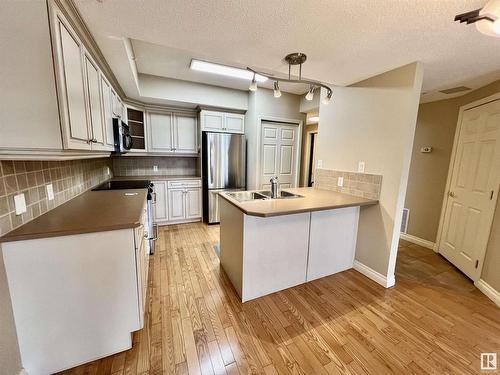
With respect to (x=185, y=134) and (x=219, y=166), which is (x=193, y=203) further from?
(x=185, y=134)

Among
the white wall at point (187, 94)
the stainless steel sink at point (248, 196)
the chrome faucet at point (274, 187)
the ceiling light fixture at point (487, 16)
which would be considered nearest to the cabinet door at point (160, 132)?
the white wall at point (187, 94)

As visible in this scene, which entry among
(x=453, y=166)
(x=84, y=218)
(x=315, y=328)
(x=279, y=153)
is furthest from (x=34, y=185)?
(x=453, y=166)

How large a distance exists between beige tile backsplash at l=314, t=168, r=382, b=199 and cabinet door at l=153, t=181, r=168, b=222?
8.71 ft

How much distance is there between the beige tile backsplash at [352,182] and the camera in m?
2.30

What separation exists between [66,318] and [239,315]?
1.21 m

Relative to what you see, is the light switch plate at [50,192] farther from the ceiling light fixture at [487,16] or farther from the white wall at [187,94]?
the ceiling light fixture at [487,16]

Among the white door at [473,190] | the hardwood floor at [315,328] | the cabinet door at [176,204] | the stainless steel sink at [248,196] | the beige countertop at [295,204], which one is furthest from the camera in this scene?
the cabinet door at [176,204]

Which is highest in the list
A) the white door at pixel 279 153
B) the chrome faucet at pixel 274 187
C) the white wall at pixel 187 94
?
the white wall at pixel 187 94

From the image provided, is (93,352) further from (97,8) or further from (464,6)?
(464,6)

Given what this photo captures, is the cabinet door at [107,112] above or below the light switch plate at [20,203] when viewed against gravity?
above

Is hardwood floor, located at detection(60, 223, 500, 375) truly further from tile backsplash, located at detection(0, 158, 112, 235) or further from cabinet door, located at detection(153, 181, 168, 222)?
cabinet door, located at detection(153, 181, 168, 222)

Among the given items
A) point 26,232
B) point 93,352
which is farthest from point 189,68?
point 93,352

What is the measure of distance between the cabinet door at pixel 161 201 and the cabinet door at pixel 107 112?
4.97 feet

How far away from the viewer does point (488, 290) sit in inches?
83.0
